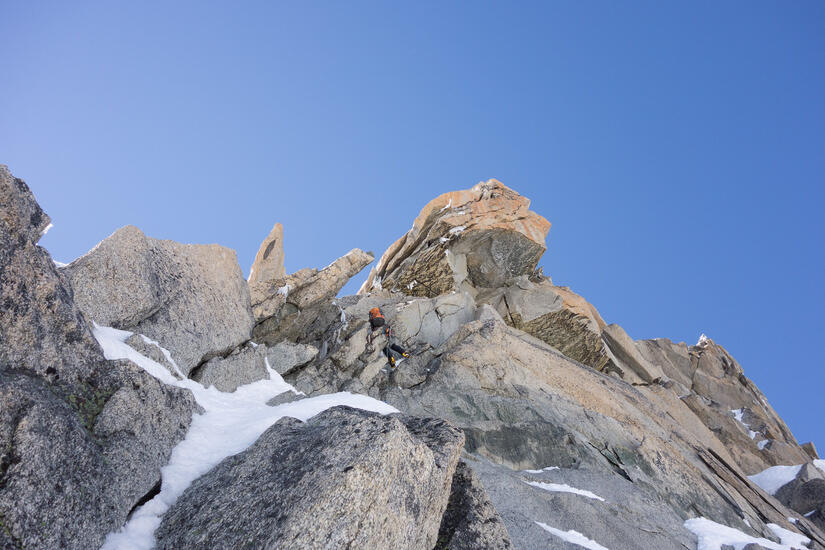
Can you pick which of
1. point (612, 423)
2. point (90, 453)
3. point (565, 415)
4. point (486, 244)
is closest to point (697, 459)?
point (612, 423)

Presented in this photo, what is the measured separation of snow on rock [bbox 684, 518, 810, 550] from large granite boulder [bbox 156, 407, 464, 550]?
1274cm

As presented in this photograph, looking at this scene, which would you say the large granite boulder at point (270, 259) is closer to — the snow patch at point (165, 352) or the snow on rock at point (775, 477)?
the snow patch at point (165, 352)

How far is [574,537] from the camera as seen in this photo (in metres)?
14.4

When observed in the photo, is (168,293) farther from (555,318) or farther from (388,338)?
(555,318)

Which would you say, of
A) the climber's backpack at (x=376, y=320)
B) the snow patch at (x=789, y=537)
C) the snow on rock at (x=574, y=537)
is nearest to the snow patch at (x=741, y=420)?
the snow patch at (x=789, y=537)

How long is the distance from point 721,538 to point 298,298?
19819 mm

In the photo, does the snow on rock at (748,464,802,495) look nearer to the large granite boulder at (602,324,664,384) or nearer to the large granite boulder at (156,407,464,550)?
the large granite boulder at (602,324,664,384)

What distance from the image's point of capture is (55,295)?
9781 millimetres

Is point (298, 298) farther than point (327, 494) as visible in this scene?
Yes

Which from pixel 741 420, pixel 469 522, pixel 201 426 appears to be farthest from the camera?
pixel 741 420

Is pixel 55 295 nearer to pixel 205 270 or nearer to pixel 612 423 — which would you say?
pixel 205 270

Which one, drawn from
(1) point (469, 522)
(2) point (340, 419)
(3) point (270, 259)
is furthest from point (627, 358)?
(2) point (340, 419)

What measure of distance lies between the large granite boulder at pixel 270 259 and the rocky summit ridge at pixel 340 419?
36.4ft

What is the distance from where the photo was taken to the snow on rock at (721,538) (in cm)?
1694
